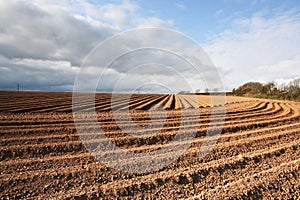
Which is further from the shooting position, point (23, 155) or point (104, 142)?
point (104, 142)

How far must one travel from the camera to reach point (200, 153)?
5.50 meters

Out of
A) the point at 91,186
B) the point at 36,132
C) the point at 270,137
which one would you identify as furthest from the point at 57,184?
the point at 270,137

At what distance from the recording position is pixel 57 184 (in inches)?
151

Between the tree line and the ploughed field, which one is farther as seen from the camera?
the tree line

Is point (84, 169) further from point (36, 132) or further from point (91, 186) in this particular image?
point (36, 132)

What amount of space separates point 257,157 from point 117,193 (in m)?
3.23

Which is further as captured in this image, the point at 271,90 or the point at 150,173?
the point at 271,90

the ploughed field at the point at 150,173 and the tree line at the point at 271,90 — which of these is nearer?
the ploughed field at the point at 150,173

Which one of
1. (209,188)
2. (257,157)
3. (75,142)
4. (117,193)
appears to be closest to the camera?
(117,193)

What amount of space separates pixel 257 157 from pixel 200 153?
47.9 inches

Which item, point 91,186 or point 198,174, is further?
point 198,174

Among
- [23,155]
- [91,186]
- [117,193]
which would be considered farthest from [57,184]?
[23,155]

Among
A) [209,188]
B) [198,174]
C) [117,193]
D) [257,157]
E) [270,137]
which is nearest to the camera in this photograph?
[117,193]

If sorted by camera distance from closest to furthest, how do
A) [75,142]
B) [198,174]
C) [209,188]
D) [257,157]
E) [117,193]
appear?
1. [117,193]
2. [209,188]
3. [198,174]
4. [257,157]
5. [75,142]
